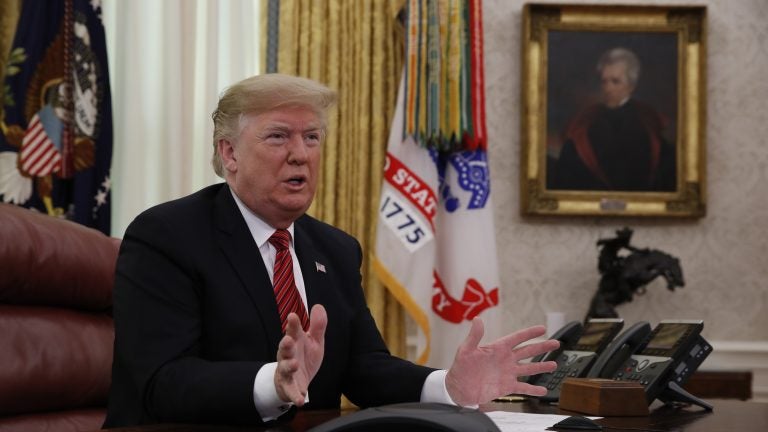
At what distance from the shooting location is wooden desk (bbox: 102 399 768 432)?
191cm

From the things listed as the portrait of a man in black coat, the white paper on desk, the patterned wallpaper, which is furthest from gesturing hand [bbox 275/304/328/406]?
the portrait of a man in black coat

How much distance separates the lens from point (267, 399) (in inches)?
78.9

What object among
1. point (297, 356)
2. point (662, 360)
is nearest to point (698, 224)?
point (662, 360)

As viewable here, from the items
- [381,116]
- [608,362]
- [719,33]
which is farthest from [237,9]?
[608,362]

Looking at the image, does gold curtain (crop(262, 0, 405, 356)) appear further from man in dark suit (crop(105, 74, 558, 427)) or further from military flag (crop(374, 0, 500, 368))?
man in dark suit (crop(105, 74, 558, 427))

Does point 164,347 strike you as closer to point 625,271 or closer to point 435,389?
point 435,389

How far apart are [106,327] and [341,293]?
0.73 meters

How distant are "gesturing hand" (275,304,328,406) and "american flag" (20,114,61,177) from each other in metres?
3.44

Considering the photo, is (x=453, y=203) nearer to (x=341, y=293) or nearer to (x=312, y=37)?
(x=312, y=37)

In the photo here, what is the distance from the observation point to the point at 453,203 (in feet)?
17.8

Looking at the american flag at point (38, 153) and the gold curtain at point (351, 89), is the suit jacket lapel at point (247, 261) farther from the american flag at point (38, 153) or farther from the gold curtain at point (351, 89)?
the gold curtain at point (351, 89)

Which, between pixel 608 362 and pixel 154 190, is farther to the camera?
pixel 154 190

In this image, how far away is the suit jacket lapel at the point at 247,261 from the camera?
2391mm

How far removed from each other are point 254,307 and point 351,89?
10.6 feet
